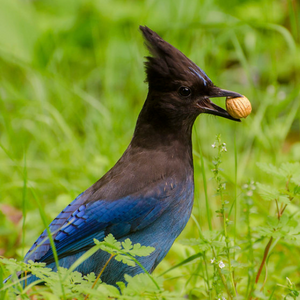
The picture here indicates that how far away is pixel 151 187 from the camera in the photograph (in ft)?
6.65

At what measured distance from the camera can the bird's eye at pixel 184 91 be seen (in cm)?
207

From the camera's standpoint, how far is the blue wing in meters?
1.99

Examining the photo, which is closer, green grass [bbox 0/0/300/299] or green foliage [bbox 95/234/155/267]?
green foliage [bbox 95/234/155/267]

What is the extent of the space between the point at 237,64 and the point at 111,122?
211 cm

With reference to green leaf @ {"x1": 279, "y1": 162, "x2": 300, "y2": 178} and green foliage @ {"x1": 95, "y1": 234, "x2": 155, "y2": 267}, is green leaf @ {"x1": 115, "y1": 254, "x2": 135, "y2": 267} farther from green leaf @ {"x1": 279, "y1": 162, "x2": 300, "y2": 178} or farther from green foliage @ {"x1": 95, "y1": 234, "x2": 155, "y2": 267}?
green leaf @ {"x1": 279, "y1": 162, "x2": 300, "y2": 178}

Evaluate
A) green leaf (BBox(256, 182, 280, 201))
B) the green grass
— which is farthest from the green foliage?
green leaf (BBox(256, 182, 280, 201))

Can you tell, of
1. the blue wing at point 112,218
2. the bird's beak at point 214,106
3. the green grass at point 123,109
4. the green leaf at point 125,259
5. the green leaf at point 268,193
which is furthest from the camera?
the green grass at point 123,109

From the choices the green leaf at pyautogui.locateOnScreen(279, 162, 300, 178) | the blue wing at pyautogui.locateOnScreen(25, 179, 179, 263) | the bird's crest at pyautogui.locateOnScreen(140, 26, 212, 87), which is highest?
the bird's crest at pyautogui.locateOnScreen(140, 26, 212, 87)

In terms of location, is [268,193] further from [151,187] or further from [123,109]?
[123,109]

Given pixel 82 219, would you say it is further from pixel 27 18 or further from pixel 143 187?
pixel 27 18

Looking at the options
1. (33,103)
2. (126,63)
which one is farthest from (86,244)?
(126,63)

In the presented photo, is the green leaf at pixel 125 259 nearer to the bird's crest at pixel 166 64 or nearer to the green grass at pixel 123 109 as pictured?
the green grass at pixel 123 109

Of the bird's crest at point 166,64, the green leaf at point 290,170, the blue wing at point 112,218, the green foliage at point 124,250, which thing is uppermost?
the bird's crest at point 166,64

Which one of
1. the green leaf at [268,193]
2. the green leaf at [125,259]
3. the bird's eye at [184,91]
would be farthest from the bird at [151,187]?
the green leaf at [125,259]
